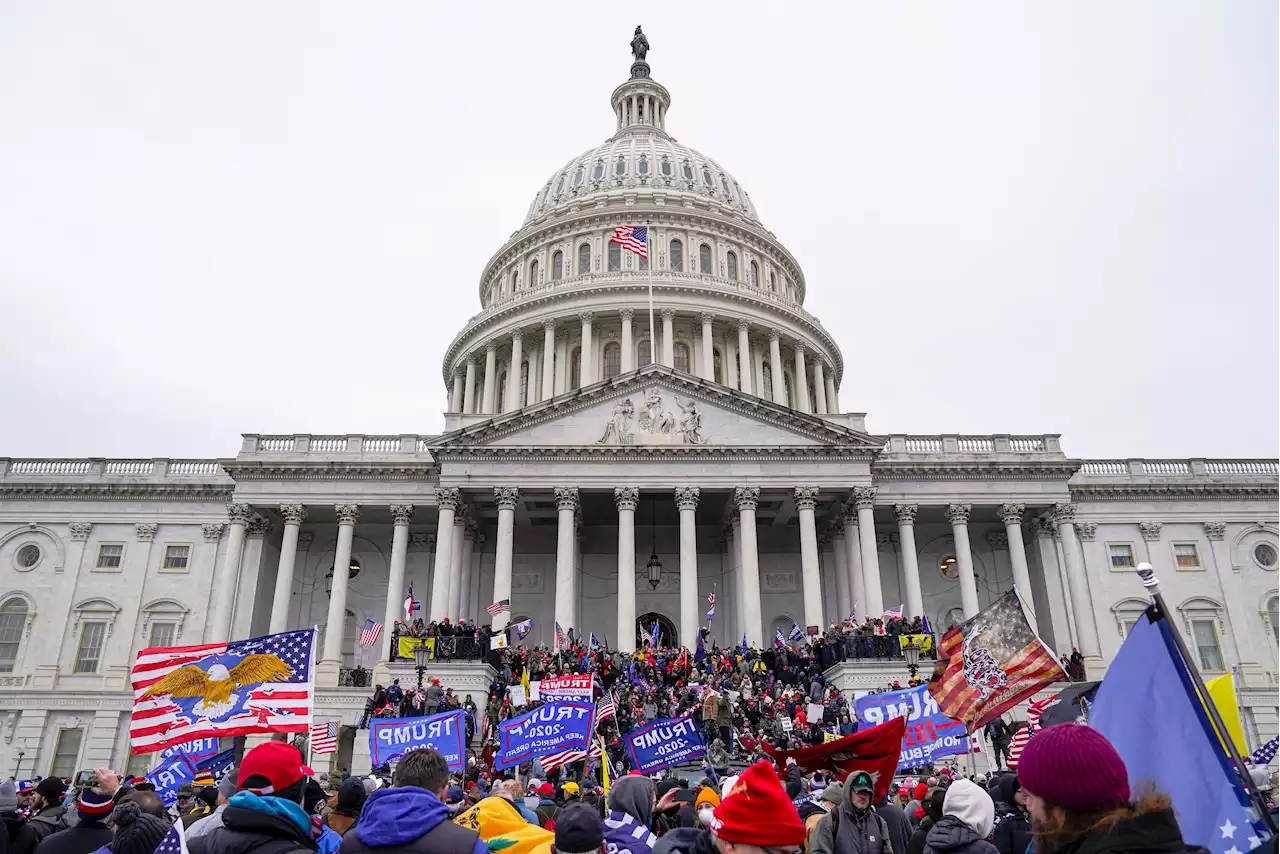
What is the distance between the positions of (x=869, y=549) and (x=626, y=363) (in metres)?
23.3

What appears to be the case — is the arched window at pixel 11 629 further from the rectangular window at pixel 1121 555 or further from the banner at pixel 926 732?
the rectangular window at pixel 1121 555

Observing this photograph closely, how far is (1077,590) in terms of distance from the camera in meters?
42.4

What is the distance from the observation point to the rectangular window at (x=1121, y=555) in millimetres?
46406

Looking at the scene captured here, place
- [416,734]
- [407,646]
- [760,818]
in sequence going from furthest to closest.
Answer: [407,646]
[416,734]
[760,818]

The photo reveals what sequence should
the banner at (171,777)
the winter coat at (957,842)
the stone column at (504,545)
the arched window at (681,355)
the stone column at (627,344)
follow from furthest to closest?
the arched window at (681,355)
the stone column at (627,344)
the stone column at (504,545)
the banner at (171,777)
the winter coat at (957,842)

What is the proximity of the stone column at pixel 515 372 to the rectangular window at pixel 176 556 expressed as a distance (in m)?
20.6

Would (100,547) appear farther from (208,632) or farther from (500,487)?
(500,487)

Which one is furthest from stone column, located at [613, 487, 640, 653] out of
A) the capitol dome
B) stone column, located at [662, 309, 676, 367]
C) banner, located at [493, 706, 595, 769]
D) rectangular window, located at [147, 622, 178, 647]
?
rectangular window, located at [147, 622, 178, 647]

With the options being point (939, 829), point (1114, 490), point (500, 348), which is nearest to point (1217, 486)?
point (1114, 490)

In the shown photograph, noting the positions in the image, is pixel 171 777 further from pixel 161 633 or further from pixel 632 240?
pixel 632 240

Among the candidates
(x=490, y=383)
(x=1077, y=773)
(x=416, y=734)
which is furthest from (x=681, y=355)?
(x=1077, y=773)

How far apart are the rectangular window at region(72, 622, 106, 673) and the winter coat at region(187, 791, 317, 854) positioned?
47084 mm

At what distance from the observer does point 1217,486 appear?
4703cm

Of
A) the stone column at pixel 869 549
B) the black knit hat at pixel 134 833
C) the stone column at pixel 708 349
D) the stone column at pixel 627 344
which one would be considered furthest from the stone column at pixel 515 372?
the black knit hat at pixel 134 833
